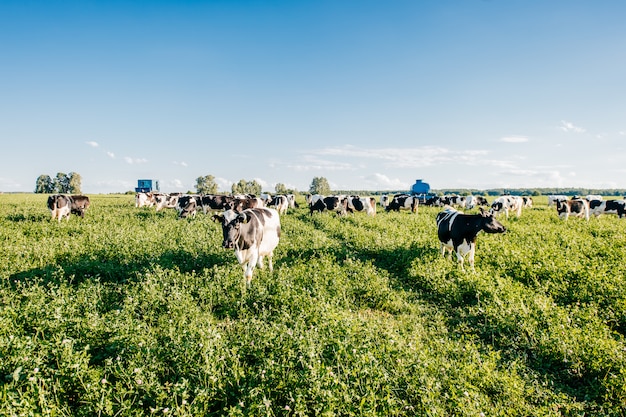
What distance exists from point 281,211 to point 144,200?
18.0m

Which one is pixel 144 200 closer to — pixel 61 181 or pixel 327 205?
pixel 327 205

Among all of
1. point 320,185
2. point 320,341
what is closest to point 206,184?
point 320,185

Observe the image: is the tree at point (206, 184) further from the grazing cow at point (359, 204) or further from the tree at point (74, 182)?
the grazing cow at point (359, 204)

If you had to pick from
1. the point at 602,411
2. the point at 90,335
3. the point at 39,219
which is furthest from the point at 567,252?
the point at 39,219

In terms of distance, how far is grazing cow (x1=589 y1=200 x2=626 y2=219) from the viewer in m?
27.5

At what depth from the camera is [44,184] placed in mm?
114375

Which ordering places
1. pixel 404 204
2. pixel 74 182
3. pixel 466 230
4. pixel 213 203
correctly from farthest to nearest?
pixel 74 182 → pixel 404 204 → pixel 213 203 → pixel 466 230

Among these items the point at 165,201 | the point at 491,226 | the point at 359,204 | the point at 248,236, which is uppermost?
the point at 359,204

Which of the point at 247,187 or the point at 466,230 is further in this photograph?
the point at 247,187

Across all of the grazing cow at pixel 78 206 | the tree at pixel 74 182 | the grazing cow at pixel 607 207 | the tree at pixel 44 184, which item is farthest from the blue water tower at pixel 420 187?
the tree at pixel 44 184

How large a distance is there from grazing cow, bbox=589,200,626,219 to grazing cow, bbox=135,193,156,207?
44.8 metres

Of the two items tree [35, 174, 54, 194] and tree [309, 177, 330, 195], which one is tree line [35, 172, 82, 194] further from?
tree [309, 177, 330, 195]

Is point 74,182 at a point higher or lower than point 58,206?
higher

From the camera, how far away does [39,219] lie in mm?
21562
